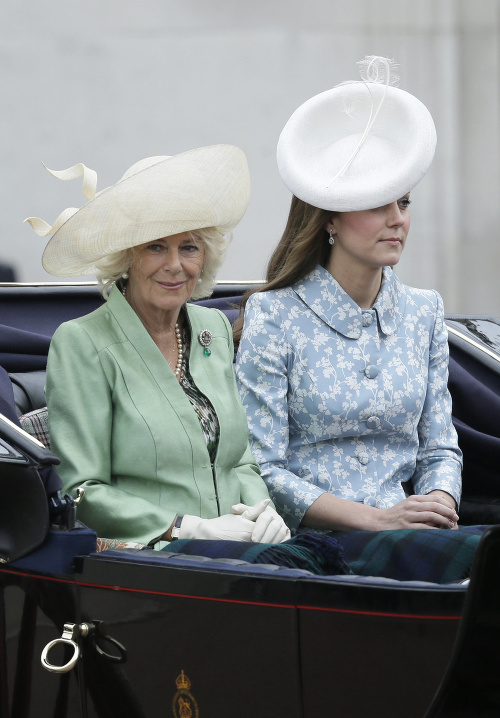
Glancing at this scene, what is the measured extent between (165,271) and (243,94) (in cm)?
302

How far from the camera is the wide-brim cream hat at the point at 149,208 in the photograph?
1729 mm

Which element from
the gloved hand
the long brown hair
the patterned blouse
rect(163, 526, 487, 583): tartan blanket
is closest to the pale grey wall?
the long brown hair

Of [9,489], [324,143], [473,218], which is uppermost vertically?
[324,143]

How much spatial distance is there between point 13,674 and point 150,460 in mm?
393

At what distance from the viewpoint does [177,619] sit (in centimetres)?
142

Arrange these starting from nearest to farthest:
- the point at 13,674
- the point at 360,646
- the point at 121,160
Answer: the point at 360,646 → the point at 13,674 → the point at 121,160

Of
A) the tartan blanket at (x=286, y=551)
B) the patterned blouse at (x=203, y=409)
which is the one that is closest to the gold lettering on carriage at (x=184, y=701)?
the tartan blanket at (x=286, y=551)

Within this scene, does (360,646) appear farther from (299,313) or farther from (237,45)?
(237,45)

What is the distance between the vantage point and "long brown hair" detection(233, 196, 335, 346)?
83.0 inches

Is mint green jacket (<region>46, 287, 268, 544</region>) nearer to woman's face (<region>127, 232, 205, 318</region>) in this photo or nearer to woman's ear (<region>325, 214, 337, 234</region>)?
woman's face (<region>127, 232, 205, 318</region>)

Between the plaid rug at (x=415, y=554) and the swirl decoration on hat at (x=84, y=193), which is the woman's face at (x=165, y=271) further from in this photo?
the plaid rug at (x=415, y=554)

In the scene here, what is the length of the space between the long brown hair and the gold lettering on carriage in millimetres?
923

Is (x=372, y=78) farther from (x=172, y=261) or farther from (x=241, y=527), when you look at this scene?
(x=241, y=527)

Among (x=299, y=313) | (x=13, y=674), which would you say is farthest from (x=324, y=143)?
(x=13, y=674)
